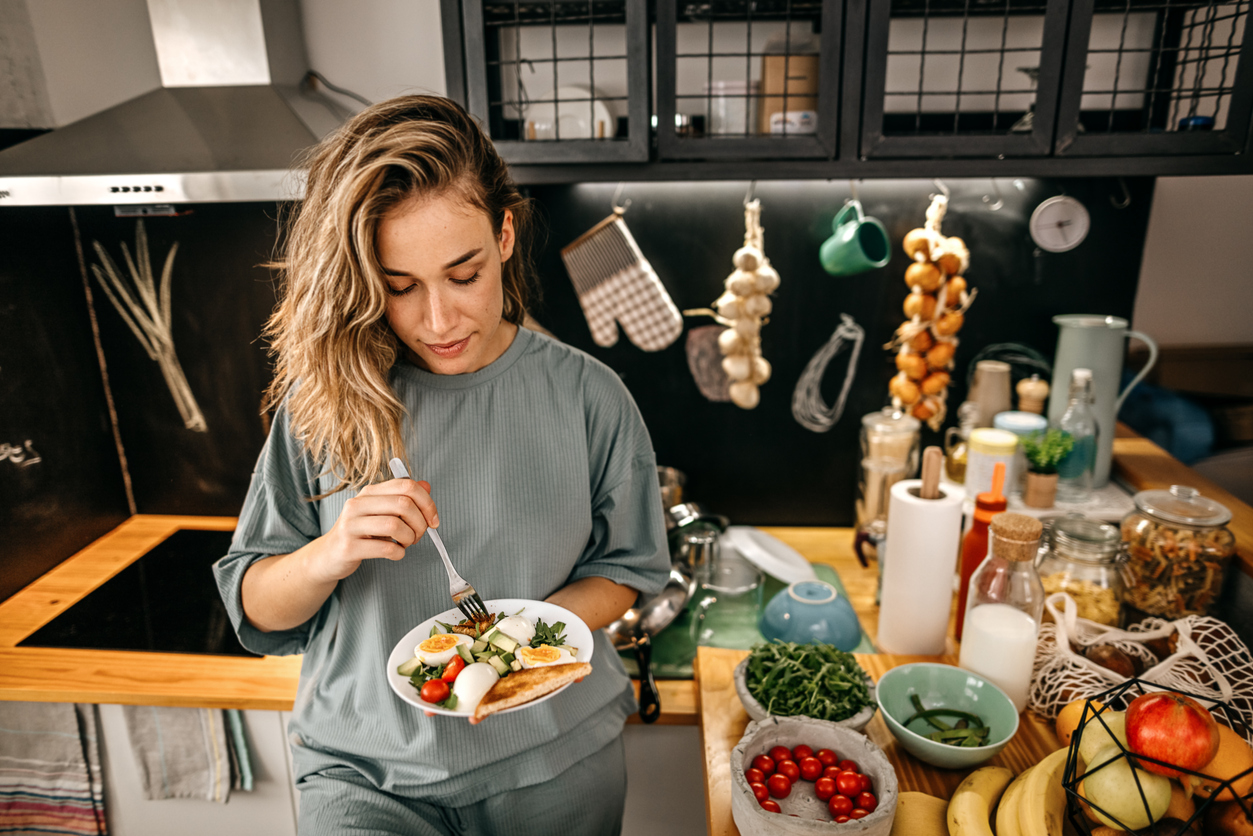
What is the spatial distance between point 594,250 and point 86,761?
4.90 feet

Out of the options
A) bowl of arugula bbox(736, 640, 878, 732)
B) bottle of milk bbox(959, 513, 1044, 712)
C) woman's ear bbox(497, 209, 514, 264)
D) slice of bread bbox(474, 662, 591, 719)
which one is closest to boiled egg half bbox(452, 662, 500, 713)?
slice of bread bbox(474, 662, 591, 719)

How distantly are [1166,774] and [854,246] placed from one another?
42.8 inches

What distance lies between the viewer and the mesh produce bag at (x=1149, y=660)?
1060 millimetres

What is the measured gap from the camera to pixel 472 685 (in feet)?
→ 2.79

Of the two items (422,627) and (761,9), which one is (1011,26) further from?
(422,627)

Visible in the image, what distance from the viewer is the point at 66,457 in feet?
6.05

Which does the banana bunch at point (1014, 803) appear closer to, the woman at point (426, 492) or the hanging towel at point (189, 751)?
the woman at point (426, 492)

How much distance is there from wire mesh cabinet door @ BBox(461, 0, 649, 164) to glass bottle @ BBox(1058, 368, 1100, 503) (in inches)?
41.9

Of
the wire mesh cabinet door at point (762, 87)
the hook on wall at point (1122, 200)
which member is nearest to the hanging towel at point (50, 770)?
the wire mesh cabinet door at point (762, 87)

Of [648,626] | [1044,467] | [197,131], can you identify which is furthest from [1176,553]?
[197,131]

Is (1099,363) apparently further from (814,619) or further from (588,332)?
(588,332)

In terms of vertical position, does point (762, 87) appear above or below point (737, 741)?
above

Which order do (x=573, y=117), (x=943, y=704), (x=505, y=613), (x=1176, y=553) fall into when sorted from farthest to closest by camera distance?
(x=573, y=117) < (x=1176, y=553) < (x=943, y=704) < (x=505, y=613)

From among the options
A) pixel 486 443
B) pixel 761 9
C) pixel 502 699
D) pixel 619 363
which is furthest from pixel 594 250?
pixel 502 699
